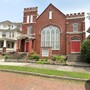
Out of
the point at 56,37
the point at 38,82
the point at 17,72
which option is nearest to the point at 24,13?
the point at 56,37

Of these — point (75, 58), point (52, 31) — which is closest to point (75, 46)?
point (52, 31)

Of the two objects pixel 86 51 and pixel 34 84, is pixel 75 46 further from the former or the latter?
pixel 34 84

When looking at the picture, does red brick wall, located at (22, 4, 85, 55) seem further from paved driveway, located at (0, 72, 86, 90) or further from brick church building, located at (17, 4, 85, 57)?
paved driveway, located at (0, 72, 86, 90)

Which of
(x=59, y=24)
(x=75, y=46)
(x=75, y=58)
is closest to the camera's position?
(x=75, y=58)

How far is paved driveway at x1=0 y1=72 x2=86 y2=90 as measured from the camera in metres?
12.1

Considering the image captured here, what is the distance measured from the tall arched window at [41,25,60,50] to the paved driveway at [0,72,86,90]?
18.2m

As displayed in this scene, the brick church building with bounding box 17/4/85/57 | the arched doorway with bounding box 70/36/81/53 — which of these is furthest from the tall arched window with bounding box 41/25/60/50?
the arched doorway with bounding box 70/36/81/53

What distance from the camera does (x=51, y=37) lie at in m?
32.8

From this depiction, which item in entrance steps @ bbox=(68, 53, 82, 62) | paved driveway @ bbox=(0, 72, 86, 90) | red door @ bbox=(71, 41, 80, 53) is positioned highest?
red door @ bbox=(71, 41, 80, 53)

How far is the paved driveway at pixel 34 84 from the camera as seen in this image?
475 inches

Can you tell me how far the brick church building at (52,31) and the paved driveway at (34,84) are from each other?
15.6 meters

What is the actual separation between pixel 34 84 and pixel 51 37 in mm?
20467

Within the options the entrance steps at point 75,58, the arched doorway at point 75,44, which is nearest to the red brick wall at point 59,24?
the arched doorway at point 75,44

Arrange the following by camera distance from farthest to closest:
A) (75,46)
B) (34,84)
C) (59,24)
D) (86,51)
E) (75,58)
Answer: (59,24) → (75,46) → (75,58) → (86,51) → (34,84)
